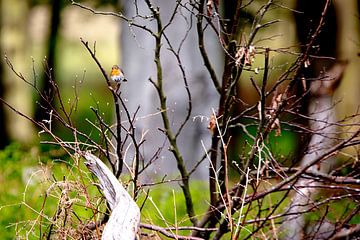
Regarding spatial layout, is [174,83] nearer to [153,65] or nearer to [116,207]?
[153,65]

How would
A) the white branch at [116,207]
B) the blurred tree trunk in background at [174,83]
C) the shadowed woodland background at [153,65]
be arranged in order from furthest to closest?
1. the blurred tree trunk in background at [174,83]
2. the shadowed woodland background at [153,65]
3. the white branch at [116,207]

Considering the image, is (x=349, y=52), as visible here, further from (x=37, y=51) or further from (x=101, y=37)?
(x=37, y=51)

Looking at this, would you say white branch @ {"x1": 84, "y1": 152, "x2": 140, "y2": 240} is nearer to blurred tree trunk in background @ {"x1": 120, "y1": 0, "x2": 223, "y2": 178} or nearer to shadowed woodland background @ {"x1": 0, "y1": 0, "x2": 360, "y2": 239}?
shadowed woodland background @ {"x1": 0, "y1": 0, "x2": 360, "y2": 239}

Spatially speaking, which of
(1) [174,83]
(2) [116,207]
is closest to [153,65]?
(1) [174,83]

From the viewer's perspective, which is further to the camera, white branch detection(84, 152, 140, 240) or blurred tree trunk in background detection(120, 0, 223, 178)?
blurred tree trunk in background detection(120, 0, 223, 178)

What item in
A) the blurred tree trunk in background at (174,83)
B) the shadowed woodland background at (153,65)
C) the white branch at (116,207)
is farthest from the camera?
the blurred tree trunk in background at (174,83)

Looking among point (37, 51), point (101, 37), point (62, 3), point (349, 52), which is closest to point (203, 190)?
point (349, 52)

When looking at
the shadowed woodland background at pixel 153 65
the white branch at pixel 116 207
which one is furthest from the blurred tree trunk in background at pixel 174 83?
the white branch at pixel 116 207

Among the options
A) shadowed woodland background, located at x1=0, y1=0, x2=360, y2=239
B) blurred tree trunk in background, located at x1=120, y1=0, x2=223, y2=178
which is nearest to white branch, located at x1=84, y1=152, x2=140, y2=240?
shadowed woodland background, located at x1=0, y1=0, x2=360, y2=239

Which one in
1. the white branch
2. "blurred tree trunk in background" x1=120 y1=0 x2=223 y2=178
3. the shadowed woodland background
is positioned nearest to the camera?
the white branch

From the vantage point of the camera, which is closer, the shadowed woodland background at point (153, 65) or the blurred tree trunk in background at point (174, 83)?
the shadowed woodland background at point (153, 65)

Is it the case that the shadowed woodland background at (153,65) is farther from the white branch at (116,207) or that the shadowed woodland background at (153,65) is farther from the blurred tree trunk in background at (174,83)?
the white branch at (116,207)

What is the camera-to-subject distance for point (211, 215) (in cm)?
511

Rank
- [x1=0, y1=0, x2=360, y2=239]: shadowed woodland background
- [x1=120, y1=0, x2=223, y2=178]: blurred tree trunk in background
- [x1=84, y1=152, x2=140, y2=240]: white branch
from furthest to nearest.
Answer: [x1=120, y1=0, x2=223, y2=178]: blurred tree trunk in background
[x1=0, y1=0, x2=360, y2=239]: shadowed woodland background
[x1=84, y1=152, x2=140, y2=240]: white branch
